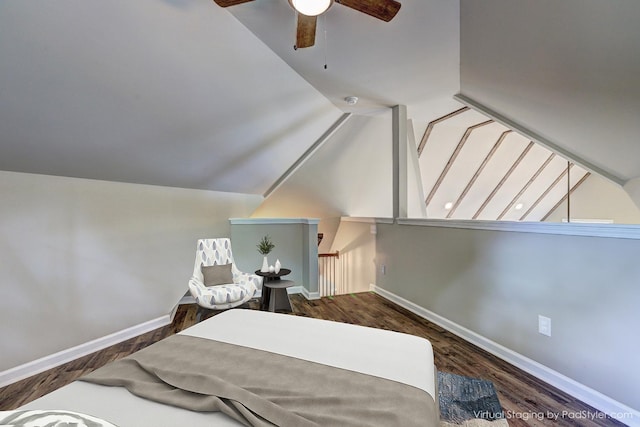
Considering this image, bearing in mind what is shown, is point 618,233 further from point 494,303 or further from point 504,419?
point 504,419

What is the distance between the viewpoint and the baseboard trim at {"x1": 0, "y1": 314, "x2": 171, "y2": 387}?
214cm

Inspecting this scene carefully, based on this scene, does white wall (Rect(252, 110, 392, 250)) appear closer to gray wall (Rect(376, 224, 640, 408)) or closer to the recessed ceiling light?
the recessed ceiling light

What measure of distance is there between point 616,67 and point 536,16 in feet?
2.23

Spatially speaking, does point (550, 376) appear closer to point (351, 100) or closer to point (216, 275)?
point (216, 275)

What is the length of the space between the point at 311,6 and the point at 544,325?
2648mm

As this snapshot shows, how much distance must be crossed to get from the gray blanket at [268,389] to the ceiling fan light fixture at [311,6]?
5.92 feet

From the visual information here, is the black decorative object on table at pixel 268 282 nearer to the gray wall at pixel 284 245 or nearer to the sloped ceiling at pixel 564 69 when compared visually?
the gray wall at pixel 284 245

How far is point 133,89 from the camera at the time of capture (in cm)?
211

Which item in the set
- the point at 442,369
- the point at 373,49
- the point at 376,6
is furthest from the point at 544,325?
the point at 373,49

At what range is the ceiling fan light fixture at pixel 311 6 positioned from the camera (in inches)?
60.4

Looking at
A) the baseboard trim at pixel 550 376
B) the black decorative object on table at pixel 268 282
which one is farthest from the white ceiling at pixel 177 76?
the baseboard trim at pixel 550 376

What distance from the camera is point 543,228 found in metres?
2.15

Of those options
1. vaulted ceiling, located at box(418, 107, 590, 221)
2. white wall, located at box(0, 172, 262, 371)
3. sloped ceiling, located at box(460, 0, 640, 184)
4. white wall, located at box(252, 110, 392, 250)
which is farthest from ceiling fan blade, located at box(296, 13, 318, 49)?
vaulted ceiling, located at box(418, 107, 590, 221)

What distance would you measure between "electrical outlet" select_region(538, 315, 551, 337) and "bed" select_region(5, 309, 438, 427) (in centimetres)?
125
